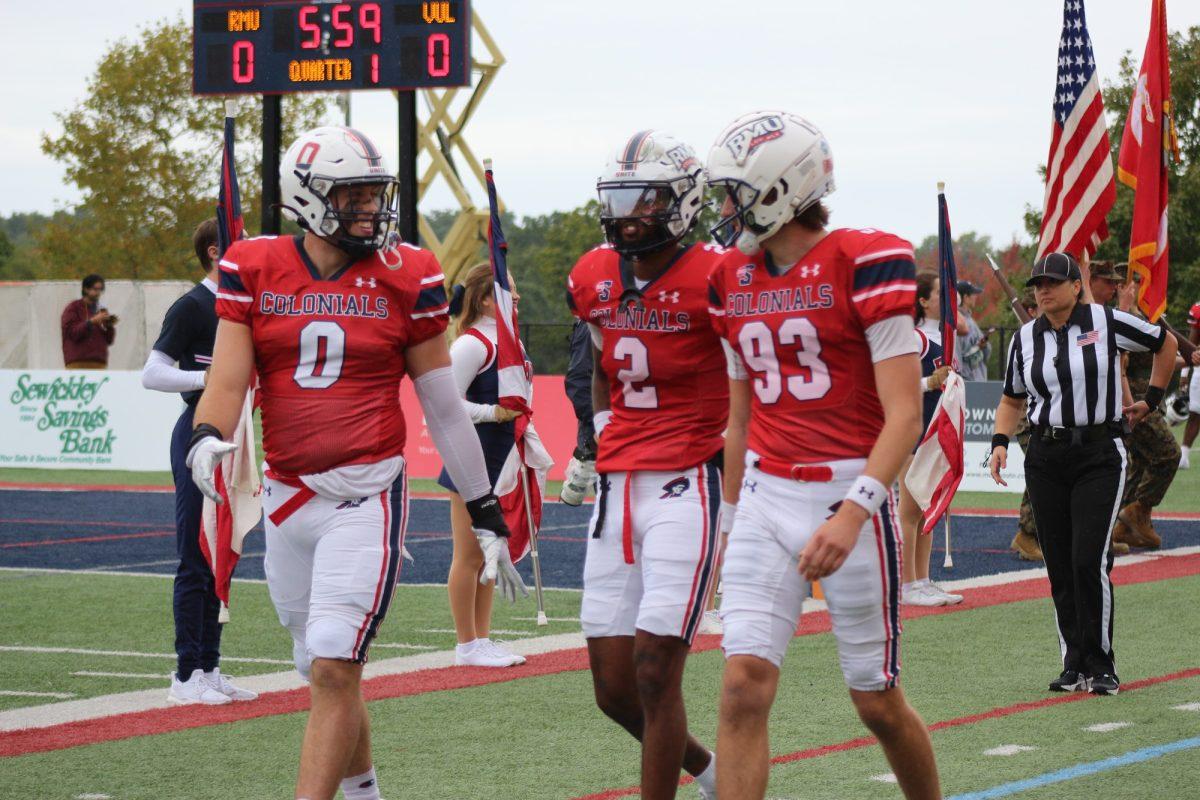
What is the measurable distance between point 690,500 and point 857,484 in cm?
89

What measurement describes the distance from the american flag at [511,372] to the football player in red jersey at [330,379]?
3338mm

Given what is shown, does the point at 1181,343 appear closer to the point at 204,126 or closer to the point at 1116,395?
the point at 1116,395

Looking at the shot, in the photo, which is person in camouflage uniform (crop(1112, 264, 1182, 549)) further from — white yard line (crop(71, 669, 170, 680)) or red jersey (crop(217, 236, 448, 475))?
red jersey (crop(217, 236, 448, 475))

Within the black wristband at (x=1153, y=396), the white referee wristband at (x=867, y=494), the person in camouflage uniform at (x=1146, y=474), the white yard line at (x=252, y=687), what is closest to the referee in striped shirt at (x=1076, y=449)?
the black wristband at (x=1153, y=396)

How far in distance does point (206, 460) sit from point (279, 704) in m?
3.18

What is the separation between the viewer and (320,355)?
16.3ft

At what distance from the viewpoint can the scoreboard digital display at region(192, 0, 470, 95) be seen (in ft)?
57.0

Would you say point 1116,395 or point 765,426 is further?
point 1116,395

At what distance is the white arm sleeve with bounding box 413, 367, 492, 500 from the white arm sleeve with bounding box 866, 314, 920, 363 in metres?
1.33

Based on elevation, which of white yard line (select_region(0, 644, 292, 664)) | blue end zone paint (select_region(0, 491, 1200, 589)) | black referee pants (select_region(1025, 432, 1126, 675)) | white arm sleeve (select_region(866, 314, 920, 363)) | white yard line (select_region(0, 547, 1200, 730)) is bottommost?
blue end zone paint (select_region(0, 491, 1200, 589))

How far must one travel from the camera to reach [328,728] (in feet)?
15.6

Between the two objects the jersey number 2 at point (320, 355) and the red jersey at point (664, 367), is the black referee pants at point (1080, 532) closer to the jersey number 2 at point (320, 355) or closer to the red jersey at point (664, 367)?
the red jersey at point (664, 367)

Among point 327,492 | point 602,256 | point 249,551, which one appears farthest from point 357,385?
point 249,551

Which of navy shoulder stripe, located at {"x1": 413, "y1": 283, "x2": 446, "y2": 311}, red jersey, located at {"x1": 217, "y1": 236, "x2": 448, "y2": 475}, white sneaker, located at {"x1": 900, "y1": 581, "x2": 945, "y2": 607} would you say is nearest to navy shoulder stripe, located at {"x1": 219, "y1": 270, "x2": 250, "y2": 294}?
red jersey, located at {"x1": 217, "y1": 236, "x2": 448, "y2": 475}
